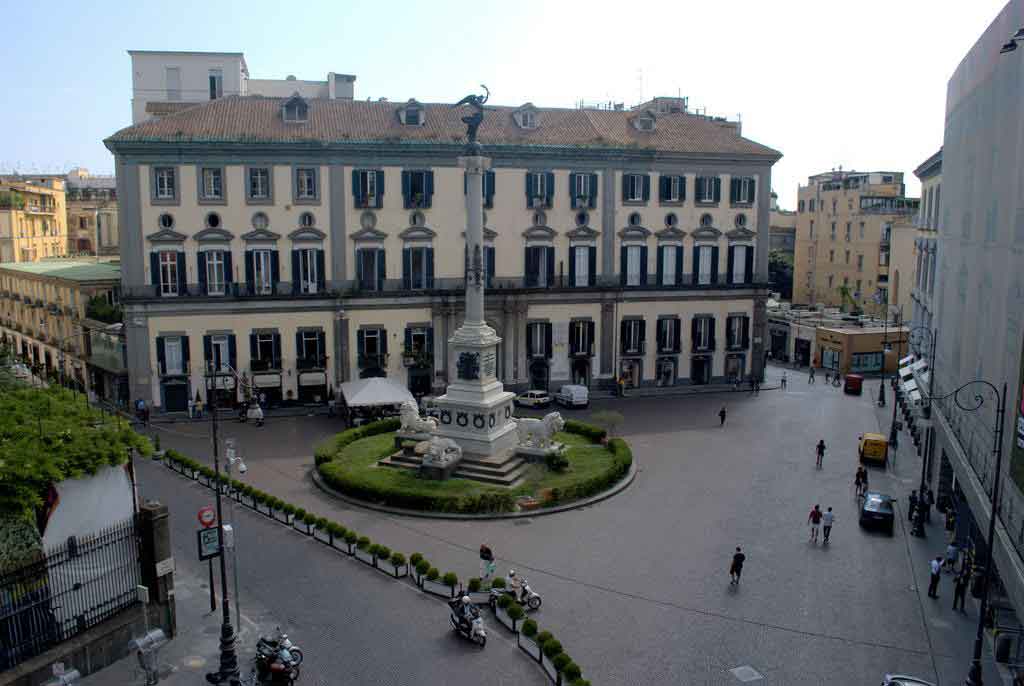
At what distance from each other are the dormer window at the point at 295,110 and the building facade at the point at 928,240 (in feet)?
116

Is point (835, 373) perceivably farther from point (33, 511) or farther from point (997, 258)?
point (33, 511)

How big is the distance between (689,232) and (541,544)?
33.3 metres

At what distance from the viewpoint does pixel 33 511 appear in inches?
735

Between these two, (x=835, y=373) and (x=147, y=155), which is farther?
(x=835, y=373)

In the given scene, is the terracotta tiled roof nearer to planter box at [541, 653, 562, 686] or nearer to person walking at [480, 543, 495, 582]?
person walking at [480, 543, 495, 582]

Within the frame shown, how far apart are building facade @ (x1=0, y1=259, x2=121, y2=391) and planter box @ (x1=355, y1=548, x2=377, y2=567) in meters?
30.7

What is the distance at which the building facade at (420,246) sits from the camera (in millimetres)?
47250

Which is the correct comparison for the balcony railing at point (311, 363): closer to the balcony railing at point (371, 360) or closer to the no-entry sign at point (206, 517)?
the balcony railing at point (371, 360)

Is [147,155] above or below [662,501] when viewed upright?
above

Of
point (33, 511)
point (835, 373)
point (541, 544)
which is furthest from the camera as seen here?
point (835, 373)

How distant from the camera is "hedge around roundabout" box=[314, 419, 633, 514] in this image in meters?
30.7

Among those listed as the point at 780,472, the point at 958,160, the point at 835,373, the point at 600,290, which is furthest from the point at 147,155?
the point at 835,373

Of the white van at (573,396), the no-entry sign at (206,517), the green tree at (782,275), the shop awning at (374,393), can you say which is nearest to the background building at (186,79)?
the shop awning at (374,393)

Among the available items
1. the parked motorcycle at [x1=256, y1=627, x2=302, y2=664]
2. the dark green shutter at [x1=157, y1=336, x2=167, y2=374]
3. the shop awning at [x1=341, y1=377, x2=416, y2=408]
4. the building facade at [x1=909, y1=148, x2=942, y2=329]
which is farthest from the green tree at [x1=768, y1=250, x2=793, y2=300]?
the parked motorcycle at [x1=256, y1=627, x2=302, y2=664]
